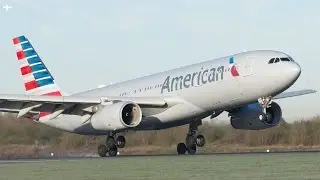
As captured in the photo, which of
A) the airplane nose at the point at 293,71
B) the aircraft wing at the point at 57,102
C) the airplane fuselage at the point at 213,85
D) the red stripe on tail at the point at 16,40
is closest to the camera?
the airplane nose at the point at 293,71

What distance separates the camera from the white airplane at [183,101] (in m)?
36.7

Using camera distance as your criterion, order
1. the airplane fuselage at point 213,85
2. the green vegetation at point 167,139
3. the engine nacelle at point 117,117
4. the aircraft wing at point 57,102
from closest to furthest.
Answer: the airplane fuselage at point 213,85, the engine nacelle at point 117,117, the aircraft wing at point 57,102, the green vegetation at point 167,139

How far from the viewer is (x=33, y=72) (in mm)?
48344

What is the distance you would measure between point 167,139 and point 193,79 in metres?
9.32

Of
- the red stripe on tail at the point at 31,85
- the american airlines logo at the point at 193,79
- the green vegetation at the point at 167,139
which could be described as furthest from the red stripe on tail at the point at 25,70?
the american airlines logo at the point at 193,79

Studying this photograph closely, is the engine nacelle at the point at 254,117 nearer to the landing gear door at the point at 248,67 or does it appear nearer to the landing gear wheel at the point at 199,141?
the landing gear wheel at the point at 199,141

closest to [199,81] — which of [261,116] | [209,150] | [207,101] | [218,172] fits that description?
[207,101]

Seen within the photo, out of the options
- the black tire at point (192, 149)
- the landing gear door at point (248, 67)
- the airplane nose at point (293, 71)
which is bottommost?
the black tire at point (192, 149)

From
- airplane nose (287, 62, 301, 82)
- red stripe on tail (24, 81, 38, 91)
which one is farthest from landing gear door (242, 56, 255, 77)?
red stripe on tail (24, 81, 38, 91)

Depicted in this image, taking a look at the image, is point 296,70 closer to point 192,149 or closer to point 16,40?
point 192,149

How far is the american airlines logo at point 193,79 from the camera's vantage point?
37.8 meters

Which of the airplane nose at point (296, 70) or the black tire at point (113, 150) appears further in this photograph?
the black tire at point (113, 150)

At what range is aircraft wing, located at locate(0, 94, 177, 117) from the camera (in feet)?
127

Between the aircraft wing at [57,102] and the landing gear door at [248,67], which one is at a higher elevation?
the landing gear door at [248,67]
